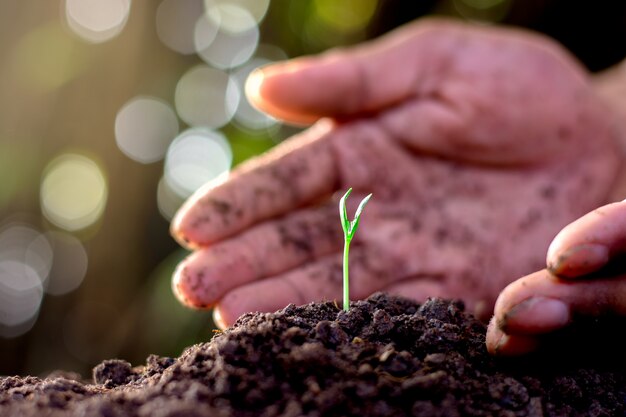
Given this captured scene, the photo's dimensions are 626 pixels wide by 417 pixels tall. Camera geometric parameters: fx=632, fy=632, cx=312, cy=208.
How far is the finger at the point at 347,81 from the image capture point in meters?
1.63

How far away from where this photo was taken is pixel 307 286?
4.50 ft

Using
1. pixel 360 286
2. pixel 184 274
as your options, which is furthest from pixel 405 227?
pixel 184 274

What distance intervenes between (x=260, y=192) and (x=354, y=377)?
2.66 ft

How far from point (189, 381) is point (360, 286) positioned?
82cm

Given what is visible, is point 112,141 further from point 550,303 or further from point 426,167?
point 550,303

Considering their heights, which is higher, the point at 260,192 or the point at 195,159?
the point at 195,159

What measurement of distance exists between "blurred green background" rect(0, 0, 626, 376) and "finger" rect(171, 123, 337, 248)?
95 centimetres

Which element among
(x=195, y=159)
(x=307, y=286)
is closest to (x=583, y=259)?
(x=307, y=286)

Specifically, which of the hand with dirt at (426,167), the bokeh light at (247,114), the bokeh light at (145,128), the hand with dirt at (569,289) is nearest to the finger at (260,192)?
the hand with dirt at (426,167)

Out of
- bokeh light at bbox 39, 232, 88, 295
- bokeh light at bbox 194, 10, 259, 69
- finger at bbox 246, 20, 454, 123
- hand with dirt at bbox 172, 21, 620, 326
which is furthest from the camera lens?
bokeh light at bbox 194, 10, 259, 69

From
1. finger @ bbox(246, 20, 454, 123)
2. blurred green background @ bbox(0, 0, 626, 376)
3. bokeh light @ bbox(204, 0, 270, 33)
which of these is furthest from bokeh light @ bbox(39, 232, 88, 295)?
finger @ bbox(246, 20, 454, 123)

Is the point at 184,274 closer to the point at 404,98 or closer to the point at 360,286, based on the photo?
the point at 360,286

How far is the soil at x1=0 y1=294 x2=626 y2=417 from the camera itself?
660mm

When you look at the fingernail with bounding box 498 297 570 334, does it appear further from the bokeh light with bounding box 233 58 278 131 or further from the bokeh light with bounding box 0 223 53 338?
the bokeh light with bounding box 0 223 53 338
